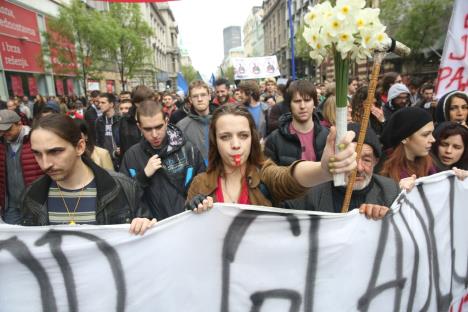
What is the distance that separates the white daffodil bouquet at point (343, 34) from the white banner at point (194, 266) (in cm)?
66

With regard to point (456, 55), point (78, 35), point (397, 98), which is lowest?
point (397, 98)

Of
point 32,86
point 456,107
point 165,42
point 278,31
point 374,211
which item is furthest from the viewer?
point 165,42

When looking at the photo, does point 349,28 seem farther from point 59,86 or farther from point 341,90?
point 59,86

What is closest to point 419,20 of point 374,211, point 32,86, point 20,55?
point 374,211

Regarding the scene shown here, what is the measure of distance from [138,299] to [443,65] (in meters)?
3.61

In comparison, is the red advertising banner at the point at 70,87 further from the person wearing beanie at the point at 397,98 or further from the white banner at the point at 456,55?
the white banner at the point at 456,55

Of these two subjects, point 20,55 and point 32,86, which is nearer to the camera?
point 20,55

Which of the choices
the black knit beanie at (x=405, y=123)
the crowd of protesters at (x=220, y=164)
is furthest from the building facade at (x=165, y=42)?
the black knit beanie at (x=405, y=123)

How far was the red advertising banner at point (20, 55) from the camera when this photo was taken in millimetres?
15375

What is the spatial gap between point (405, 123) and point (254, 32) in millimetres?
91034

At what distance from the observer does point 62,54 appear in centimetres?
1692

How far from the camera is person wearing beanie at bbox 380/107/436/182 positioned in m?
2.26

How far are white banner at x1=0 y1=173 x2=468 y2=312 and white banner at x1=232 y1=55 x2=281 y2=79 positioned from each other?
31.8ft

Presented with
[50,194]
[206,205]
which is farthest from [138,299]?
[50,194]
